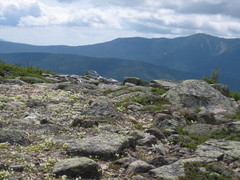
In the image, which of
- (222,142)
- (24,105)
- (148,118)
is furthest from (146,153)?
(24,105)

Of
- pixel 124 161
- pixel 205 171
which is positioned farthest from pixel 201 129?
pixel 124 161

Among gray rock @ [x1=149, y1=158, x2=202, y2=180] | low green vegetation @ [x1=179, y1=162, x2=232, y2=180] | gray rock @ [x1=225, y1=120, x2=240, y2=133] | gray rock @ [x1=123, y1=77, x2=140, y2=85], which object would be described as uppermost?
gray rock @ [x1=225, y1=120, x2=240, y2=133]

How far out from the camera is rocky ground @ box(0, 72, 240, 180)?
36.9 feet

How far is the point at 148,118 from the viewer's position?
22984 mm

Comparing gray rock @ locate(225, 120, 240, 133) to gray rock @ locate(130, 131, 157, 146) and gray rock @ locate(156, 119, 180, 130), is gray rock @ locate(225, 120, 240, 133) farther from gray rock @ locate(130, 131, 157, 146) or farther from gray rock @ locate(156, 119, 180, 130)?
gray rock @ locate(130, 131, 157, 146)

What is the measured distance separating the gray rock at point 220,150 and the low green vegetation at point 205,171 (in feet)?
4.03

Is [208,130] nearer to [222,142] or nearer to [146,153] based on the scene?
→ [222,142]

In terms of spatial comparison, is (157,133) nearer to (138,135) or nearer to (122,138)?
(138,135)

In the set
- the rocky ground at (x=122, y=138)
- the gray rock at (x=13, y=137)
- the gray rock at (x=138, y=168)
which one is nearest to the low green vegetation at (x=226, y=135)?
the rocky ground at (x=122, y=138)

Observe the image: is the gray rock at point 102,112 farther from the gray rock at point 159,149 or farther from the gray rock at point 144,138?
the gray rock at point 159,149

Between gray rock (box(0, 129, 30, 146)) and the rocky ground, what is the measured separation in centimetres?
5

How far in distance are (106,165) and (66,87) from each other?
24.0 meters

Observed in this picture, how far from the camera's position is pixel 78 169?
425 inches

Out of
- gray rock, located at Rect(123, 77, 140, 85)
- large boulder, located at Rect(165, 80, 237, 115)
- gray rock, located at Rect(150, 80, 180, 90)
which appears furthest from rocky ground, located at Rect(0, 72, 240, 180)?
gray rock, located at Rect(123, 77, 140, 85)
